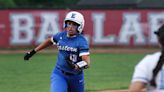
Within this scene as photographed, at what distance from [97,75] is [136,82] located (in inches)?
455

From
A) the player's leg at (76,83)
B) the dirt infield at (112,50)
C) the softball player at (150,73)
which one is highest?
the softball player at (150,73)

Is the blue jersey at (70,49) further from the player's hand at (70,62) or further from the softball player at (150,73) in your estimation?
the softball player at (150,73)

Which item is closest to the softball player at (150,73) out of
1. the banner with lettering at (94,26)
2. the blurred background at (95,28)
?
the blurred background at (95,28)

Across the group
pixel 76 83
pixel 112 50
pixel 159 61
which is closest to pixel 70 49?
pixel 76 83

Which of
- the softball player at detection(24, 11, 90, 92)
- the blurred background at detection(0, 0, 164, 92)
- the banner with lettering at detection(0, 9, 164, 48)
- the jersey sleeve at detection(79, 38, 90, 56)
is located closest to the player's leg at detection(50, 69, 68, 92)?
the softball player at detection(24, 11, 90, 92)

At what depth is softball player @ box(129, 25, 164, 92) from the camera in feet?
11.7

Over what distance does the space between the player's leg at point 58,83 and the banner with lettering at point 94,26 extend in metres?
18.3

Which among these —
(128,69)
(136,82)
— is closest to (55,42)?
(136,82)

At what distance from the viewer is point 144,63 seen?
3582 mm

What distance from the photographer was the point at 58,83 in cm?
705

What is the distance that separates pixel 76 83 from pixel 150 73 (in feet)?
12.2

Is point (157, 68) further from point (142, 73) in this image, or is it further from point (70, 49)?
point (70, 49)

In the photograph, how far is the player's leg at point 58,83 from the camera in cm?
696

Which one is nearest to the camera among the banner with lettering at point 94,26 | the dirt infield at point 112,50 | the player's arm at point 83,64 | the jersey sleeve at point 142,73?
the jersey sleeve at point 142,73
